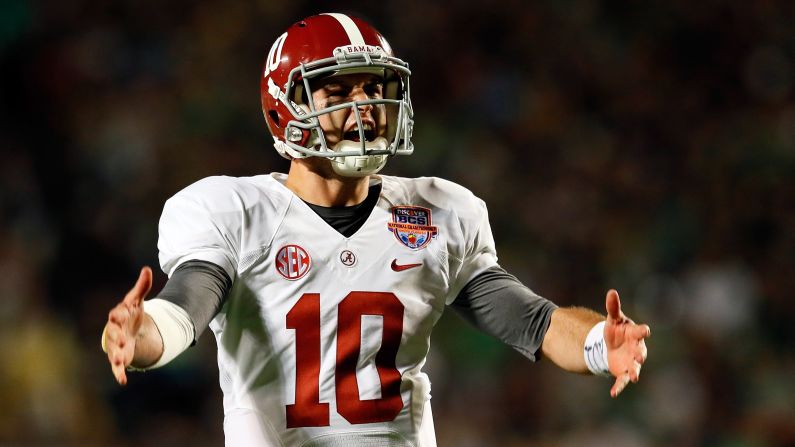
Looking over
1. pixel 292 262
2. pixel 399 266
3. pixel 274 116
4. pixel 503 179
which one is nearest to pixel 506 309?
pixel 399 266

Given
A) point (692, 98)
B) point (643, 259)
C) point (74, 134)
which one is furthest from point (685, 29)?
point (74, 134)

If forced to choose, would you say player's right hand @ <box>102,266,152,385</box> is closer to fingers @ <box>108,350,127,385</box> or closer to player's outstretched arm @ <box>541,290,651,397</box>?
fingers @ <box>108,350,127,385</box>

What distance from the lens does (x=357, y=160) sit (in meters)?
2.20

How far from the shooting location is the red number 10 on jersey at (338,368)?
2.15 m

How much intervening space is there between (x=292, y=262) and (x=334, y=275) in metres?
0.09

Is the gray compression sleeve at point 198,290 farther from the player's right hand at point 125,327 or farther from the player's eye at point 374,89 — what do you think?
the player's eye at point 374,89

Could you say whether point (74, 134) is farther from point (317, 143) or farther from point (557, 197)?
point (317, 143)

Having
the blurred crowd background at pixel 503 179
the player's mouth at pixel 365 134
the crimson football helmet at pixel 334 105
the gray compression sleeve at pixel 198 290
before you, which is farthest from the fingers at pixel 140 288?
the blurred crowd background at pixel 503 179

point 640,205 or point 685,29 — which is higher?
point 685,29

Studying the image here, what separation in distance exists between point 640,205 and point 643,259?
1.15ft

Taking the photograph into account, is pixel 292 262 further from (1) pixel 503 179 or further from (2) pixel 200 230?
(1) pixel 503 179

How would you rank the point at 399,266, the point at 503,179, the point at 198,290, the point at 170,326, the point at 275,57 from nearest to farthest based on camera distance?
the point at 170,326 < the point at 198,290 < the point at 399,266 < the point at 275,57 < the point at 503,179

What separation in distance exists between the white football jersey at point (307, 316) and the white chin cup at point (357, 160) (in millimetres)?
122

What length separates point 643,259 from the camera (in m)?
5.18
